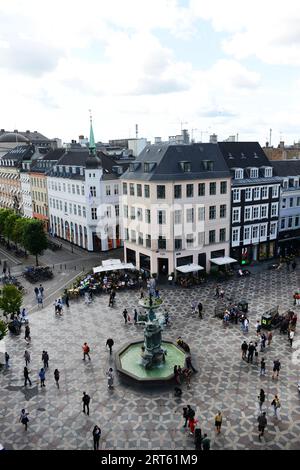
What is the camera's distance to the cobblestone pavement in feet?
78.1

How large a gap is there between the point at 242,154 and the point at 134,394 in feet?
139

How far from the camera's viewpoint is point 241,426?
24594 mm

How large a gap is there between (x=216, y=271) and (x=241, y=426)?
30047 mm

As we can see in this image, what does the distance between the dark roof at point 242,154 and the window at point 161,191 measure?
12.3 meters

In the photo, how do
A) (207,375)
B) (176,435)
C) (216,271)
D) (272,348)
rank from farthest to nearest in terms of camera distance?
(216,271), (272,348), (207,375), (176,435)

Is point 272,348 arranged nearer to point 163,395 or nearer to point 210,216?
point 163,395

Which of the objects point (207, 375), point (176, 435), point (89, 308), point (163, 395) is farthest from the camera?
point (89, 308)

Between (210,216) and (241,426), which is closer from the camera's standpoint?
(241,426)

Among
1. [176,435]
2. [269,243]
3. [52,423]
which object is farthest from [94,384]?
[269,243]

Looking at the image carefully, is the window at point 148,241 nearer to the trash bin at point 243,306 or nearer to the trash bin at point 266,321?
the trash bin at point 243,306

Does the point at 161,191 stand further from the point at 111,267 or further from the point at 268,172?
the point at 268,172

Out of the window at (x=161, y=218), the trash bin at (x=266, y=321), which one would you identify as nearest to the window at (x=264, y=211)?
the window at (x=161, y=218)

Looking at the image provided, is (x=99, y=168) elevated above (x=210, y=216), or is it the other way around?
(x=99, y=168)

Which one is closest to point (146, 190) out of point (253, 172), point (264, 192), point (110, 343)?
point (253, 172)
